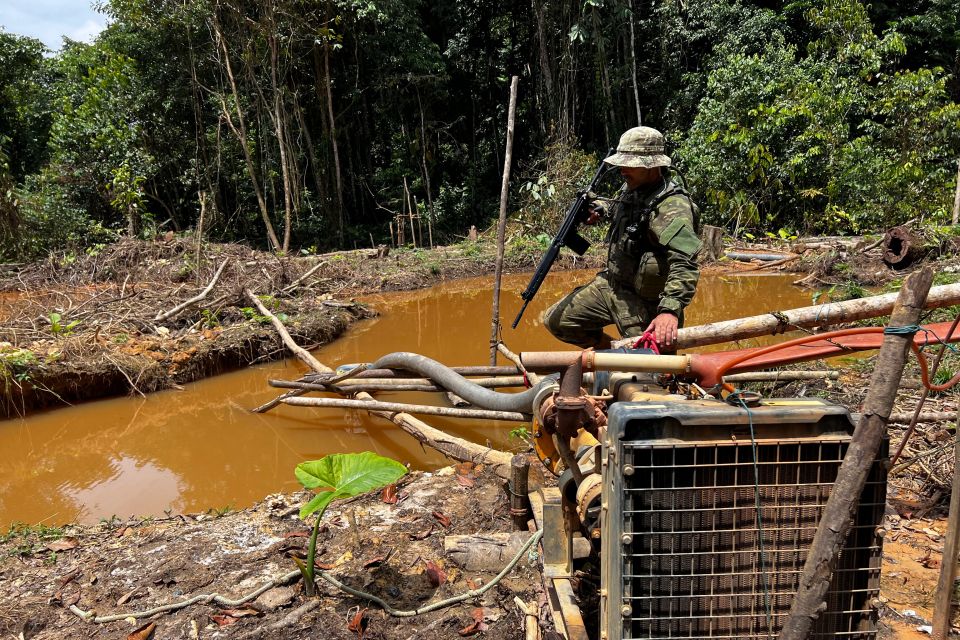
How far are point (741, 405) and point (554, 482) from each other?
2.35 meters

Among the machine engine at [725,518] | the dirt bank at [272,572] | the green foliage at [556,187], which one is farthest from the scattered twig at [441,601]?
the green foliage at [556,187]

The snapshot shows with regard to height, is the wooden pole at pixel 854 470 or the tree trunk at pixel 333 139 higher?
the tree trunk at pixel 333 139

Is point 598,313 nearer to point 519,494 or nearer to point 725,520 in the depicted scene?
point 519,494

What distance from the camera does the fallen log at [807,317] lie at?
184 centimetres

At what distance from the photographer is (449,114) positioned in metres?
21.3

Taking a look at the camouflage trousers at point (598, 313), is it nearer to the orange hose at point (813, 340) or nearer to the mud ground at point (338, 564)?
the mud ground at point (338, 564)

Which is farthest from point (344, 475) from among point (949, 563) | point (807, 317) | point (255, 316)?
point (255, 316)

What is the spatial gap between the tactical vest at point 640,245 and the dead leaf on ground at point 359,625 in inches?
90.3

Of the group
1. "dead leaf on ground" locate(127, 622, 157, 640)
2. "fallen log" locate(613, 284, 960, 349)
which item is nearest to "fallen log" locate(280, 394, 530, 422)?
"fallen log" locate(613, 284, 960, 349)

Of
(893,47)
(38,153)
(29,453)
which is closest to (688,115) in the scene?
(893,47)

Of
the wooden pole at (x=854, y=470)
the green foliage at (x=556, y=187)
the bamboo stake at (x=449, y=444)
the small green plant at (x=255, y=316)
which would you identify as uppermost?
the green foliage at (x=556, y=187)

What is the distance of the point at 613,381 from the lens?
2.10 m

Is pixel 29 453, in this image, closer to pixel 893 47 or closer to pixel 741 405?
pixel 741 405

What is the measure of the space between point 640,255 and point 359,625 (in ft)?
8.05
